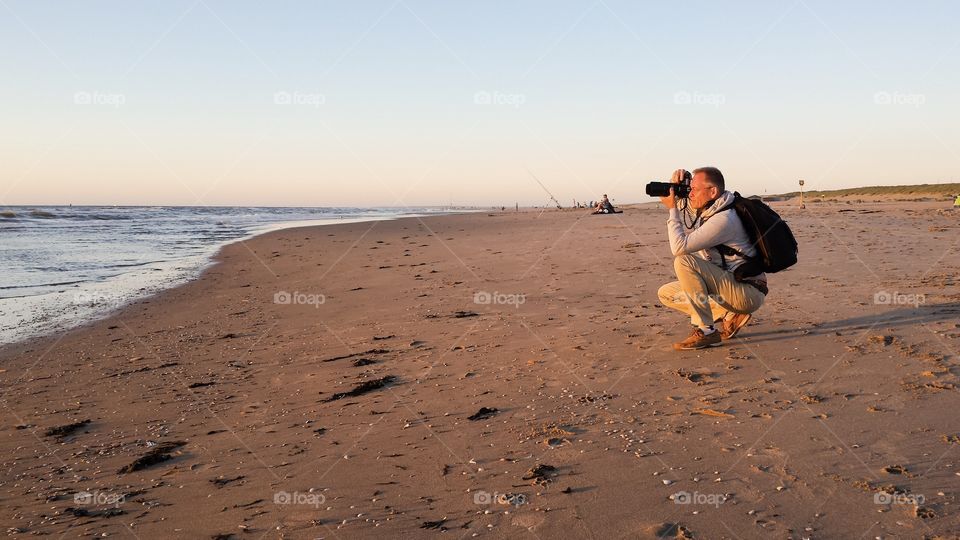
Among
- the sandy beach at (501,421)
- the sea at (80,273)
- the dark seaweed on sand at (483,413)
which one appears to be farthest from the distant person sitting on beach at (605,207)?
the dark seaweed on sand at (483,413)

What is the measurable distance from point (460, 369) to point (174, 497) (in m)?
2.47

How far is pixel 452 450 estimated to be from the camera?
12.5ft

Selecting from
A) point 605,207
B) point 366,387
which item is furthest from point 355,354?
point 605,207

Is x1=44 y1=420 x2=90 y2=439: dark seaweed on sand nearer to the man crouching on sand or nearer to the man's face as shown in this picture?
the man crouching on sand

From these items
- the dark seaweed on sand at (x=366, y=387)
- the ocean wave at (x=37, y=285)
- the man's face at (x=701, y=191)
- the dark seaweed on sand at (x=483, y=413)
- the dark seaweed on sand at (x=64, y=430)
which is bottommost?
the dark seaweed on sand at (x=64, y=430)

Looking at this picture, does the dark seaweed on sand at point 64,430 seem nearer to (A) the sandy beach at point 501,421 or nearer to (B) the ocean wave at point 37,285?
(A) the sandy beach at point 501,421

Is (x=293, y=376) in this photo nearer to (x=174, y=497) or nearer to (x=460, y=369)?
(x=460, y=369)

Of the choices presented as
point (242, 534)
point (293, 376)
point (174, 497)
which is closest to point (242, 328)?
point (293, 376)

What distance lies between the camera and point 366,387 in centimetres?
513

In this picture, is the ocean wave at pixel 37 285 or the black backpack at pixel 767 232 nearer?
the black backpack at pixel 767 232

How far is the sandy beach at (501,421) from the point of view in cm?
303

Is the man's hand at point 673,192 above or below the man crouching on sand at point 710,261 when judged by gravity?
above

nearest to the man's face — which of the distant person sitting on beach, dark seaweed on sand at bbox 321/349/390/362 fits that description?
dark seaweed on sand at bbox 321/349/390/362

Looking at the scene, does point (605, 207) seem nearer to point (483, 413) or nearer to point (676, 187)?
point (676, 187)
